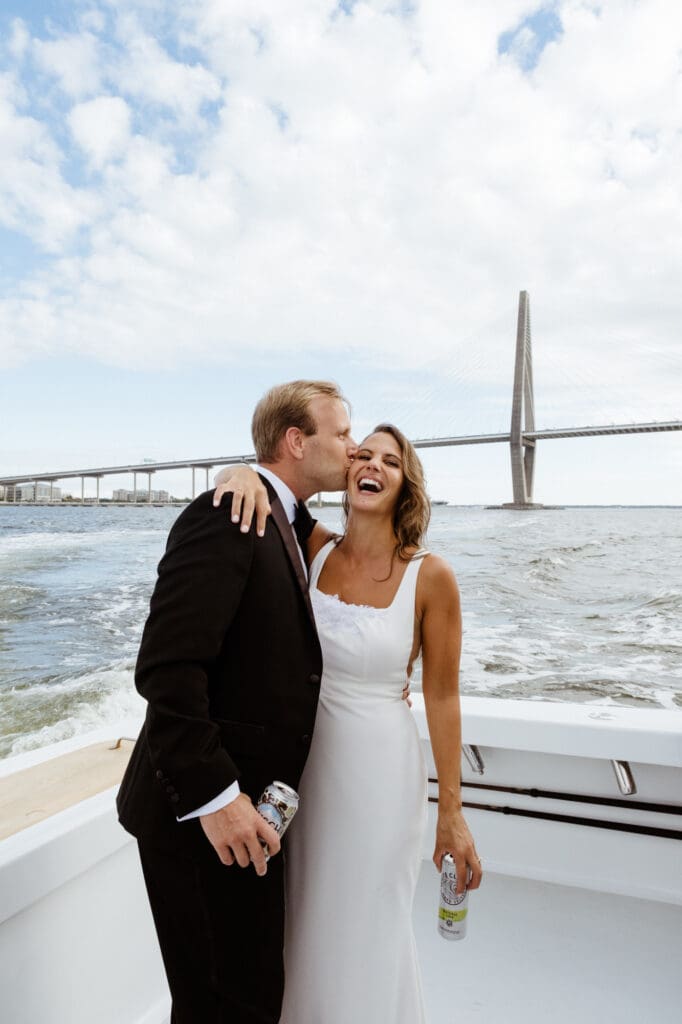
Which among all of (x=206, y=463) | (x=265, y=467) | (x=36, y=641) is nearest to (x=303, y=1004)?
(x=265, y=467)

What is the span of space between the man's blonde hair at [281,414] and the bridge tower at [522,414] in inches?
826

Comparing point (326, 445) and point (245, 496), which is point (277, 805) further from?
point (326, 445)

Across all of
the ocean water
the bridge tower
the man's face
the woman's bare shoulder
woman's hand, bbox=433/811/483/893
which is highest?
the bridge tower

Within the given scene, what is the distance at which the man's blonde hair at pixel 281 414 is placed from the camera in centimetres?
104

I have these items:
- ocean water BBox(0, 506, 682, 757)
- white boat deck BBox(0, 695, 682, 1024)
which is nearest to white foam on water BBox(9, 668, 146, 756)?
ocean water BBox(0, 506, 682, 757)

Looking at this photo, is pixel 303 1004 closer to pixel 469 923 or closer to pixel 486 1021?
pixel 486 1021

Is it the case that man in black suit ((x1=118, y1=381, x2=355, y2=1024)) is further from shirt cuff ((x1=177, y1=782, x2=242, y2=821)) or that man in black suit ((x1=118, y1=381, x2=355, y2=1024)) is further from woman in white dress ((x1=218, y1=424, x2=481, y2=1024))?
woman in white dress ((x1=218, y1=424, x2=481, y2=1024))

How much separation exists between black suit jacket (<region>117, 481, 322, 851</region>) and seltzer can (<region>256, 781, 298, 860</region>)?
0.02 metres

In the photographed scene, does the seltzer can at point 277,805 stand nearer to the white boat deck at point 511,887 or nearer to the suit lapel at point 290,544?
the suit lapel at point 290,544

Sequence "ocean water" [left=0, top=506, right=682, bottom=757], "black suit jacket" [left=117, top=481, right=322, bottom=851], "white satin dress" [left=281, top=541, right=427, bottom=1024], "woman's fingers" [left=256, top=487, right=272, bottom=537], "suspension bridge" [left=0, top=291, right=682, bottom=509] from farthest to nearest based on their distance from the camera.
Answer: "suspension bridge" [left=0, top=291, right=682, bottom=509], "ocean water" [left=0, top=506, right=682, bottom=757], "white satin dress" [left=281, top=541, right=427, bottom=1024], "woman's fingers" [left=256, top=487, right=272, bottom=537], "black suit jacket" [left=117, top=481, right=322, bottom=851]

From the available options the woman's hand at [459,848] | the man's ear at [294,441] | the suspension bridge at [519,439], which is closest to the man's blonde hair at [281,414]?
the man's ear at [294,441]

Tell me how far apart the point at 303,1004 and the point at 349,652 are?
524 mm

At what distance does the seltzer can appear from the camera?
33.0 inches

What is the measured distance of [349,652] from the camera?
1029 millimetres
